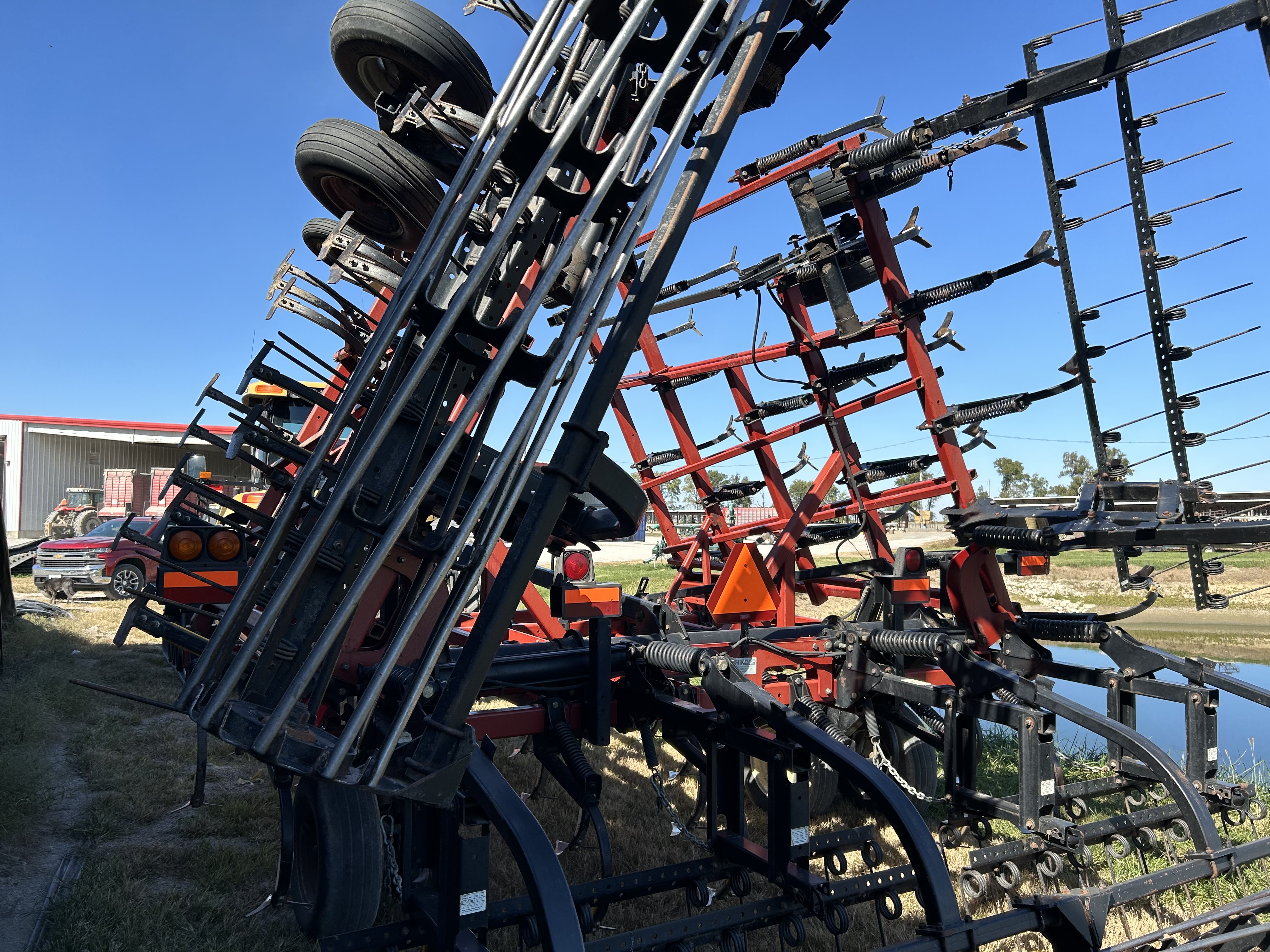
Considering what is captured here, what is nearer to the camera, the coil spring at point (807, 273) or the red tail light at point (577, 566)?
the red tail light at point (577, 566)

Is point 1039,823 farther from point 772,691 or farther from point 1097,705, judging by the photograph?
point 1097,705

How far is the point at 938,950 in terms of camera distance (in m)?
2.26

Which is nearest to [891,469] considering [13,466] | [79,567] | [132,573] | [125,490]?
[132,573]

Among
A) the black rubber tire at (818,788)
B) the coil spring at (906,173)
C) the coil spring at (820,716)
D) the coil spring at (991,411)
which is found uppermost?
the coil spring at (906,173)

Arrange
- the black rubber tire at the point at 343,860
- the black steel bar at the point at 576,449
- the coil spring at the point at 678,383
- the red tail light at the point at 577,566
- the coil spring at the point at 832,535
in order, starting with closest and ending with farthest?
the black steel bar at the point at 576,449 < the black rubber tire at the point at 343,860 < the red tail light at the point at 577,566 < the coil spring at the point at 832,535 < the coil spring at the point at 678,383

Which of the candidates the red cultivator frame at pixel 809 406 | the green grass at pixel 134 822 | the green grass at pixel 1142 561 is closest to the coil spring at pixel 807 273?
the red cultivator frame at pixel 809 406

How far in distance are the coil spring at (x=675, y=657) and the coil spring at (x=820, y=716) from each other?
29.8 inches

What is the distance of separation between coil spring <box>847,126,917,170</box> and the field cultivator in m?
0.03

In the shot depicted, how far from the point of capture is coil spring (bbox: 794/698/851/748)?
3779mm

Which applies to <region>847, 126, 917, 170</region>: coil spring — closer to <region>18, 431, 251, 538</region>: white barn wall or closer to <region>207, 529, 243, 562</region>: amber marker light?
<region>207, 529, 243, 562</region>: amber marker light

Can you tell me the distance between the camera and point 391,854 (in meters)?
3.38

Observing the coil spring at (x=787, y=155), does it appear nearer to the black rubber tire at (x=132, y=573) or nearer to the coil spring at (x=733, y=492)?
the coil spring at (x=733, y=492)

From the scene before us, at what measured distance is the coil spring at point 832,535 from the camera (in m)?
6.85

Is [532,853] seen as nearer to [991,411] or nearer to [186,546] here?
[186,546]
